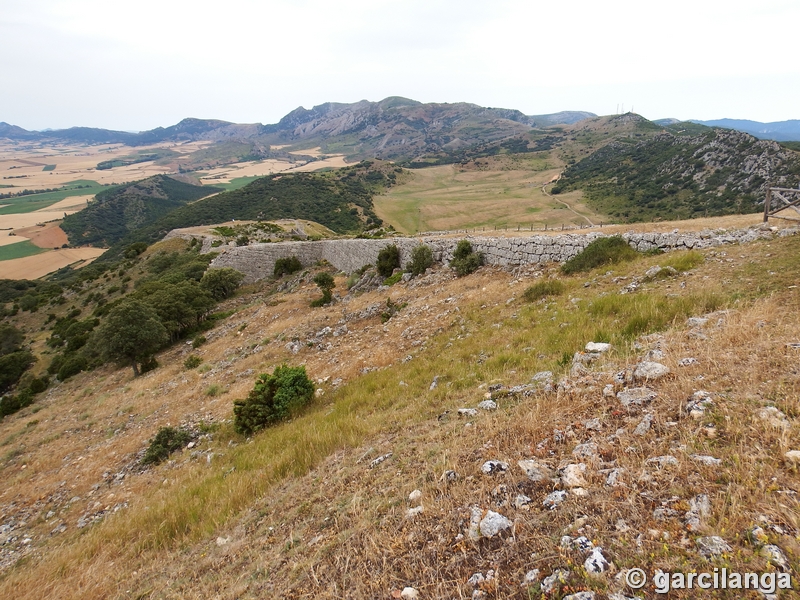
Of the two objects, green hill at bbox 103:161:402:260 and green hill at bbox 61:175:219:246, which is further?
green hill at bbox 61:175:219:246

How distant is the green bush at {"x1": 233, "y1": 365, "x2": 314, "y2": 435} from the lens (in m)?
9.35

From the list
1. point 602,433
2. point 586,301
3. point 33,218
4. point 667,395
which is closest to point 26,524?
point 602,433

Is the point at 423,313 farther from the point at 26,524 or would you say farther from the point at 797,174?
the point at 797,174

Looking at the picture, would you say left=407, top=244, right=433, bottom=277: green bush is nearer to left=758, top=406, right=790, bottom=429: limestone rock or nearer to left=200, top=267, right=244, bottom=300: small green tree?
left=758, top=406, right=790, bottom=429: limestone rock

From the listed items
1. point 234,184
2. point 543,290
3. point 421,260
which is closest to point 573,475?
point 543,290

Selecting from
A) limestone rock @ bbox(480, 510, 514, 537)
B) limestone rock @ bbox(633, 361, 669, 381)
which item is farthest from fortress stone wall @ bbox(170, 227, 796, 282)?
limestone rock @ bbox(480, 510, 514, 537)

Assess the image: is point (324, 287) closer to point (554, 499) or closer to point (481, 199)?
point (554, 499)

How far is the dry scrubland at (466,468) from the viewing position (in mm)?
2787

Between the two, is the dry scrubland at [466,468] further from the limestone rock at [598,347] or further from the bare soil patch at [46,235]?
the bare soil patch at [46,235]

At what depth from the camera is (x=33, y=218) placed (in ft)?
436

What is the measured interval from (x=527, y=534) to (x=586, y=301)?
25.2 feet

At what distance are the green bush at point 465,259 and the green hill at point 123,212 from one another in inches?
4773

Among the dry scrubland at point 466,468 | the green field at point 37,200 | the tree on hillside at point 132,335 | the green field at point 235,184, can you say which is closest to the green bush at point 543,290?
the dry scrubland at point 466,468

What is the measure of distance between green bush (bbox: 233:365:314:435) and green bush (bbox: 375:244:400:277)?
12792mm
